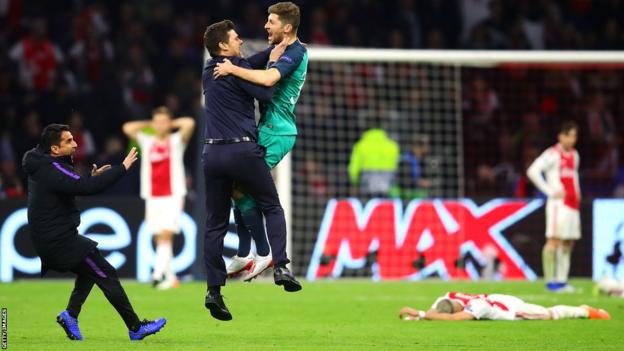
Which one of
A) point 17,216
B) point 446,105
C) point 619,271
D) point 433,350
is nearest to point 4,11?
point 17,216

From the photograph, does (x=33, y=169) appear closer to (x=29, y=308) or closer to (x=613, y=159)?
(x=29, y=308)

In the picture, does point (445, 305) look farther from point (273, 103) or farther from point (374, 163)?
point (374, 163)

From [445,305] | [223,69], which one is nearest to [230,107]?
[223,69]

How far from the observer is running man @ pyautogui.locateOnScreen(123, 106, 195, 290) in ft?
59.5

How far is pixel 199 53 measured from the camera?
77.7 feet

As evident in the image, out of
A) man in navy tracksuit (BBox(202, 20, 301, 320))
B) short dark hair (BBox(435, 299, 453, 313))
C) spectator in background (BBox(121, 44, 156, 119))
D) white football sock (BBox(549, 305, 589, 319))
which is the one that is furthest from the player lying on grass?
spectator in background (BBox(121, 44, 156, 119))

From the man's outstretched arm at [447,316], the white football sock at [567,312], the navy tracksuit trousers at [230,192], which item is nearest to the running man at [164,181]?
the man's outstretched arm at [447,316]

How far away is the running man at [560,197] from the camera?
18.2 metres

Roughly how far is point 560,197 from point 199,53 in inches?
312

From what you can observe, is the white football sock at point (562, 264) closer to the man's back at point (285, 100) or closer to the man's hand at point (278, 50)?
the man's back at point (285, 100)

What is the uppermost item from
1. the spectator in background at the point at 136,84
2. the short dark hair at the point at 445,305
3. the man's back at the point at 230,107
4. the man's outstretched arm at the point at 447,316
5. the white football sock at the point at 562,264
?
the man's back at the point at 230,107

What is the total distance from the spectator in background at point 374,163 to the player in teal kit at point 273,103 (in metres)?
9.78

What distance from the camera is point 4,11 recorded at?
2336 centimetres

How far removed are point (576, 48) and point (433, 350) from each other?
15.2 meters
